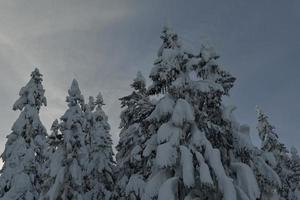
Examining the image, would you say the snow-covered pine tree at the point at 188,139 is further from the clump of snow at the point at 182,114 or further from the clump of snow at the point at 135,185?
the clump of snow at the point at 135,185

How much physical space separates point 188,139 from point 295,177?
3191cm

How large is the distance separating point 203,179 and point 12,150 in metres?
22.6

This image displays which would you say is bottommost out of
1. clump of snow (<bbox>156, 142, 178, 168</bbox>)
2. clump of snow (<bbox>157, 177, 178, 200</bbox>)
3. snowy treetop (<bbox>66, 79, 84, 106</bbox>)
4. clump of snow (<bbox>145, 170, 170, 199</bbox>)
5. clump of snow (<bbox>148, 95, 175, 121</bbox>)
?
clump of snow (<bbox>157, 177, 178, 200</bbox>)

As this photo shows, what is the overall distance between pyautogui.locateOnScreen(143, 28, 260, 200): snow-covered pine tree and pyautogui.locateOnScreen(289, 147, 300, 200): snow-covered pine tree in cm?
2465

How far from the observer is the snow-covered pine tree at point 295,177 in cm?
3922

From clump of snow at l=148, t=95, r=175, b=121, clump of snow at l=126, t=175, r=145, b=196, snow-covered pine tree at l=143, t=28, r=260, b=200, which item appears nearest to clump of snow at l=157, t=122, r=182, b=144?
snow-covered pine tree at l=143, t=28, r=260, b=200

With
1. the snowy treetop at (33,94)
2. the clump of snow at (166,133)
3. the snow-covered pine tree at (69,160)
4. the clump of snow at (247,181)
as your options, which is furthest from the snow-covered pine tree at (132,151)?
the snowy treetop at (33,94)

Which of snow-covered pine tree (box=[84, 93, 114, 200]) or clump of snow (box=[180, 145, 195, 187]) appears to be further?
snow-covered pine tree (box=[84, 93, 114, 200])

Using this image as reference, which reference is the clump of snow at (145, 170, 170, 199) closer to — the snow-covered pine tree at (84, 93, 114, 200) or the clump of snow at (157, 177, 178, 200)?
the clump of snow at (157, 177, 178, 200)

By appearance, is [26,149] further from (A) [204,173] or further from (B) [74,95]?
(A) [204,173]

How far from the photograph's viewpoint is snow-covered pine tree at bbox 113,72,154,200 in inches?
1006

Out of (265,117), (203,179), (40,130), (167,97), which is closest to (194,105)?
(167,97)

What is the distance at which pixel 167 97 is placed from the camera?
17656mm

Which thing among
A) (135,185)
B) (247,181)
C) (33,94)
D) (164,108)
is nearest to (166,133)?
(164,108)
